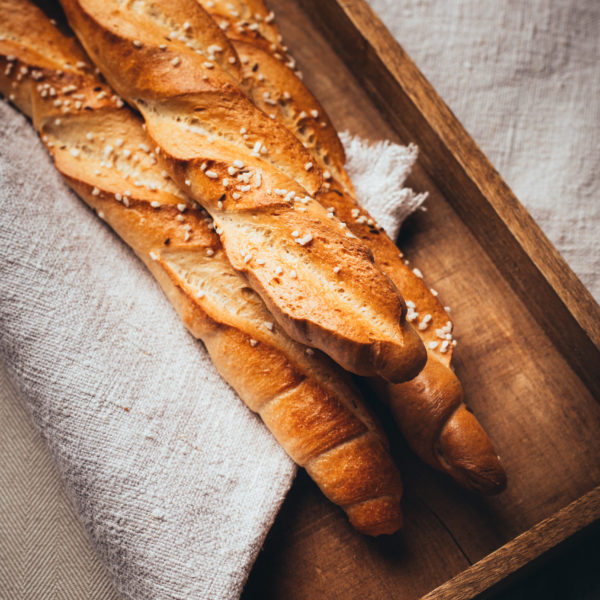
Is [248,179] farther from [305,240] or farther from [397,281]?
[397,281]

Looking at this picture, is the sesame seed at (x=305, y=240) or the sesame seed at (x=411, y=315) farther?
the sesame seed at (x=411, y=315)

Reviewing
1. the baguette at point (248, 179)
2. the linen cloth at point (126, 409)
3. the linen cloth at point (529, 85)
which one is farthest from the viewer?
the linen cloth at point (529, 85)

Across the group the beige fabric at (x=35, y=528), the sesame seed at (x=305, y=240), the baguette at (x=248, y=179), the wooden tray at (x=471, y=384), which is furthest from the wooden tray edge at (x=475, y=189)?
the beige fabric at (x=35, y=528)

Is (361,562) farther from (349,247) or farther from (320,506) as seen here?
(349,247)

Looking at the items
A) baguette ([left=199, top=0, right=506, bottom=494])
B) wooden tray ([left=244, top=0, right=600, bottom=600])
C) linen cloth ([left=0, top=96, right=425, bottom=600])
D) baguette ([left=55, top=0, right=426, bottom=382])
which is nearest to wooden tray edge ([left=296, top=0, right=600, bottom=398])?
wooden tray ([left=244, top=0, right=600, bottom=600])

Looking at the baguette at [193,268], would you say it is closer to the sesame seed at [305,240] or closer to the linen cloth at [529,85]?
the sesame seed at [305,240]

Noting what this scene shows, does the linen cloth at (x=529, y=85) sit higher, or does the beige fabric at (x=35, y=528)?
the linen cloth at (x=529, y=85)

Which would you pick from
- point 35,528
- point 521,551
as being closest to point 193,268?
point 35,528

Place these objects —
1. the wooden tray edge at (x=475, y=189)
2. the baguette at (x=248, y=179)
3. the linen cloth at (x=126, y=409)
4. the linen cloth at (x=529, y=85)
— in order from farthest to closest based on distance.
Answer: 1. the linen cloth at (x=529, y=85)
2. the wooden tray edge at (x=475, y=189)
3. the linen cloth at (x=126, y=409)
4. the baguette at (x=248, y=179)
